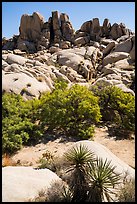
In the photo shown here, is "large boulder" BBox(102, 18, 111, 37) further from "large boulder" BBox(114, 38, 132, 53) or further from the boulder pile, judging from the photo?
"large boulder" BBox(114, 38, 132, 53)

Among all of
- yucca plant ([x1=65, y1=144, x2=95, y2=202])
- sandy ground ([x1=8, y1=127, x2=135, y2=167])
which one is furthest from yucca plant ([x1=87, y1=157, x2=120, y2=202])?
sandy ground ([x1=8, y1=127, x2=135, y2=167])

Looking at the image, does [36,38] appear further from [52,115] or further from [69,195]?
[69,195]

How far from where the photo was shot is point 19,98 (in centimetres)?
2036

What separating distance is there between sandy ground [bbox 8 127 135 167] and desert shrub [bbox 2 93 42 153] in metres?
0.73

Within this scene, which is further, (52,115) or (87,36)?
(87,36)

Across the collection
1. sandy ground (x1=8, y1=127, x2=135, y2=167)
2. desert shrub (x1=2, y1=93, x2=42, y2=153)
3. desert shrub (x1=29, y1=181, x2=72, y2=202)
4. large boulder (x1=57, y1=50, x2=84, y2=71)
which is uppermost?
large boulder (x1=57, y1=50, x2=84, y2=71)

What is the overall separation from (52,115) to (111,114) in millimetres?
6487

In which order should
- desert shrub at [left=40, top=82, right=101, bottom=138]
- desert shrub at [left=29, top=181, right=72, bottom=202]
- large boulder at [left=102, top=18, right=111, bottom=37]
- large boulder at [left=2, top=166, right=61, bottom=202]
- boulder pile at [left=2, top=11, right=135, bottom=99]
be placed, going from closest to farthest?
large boulder at [left=2, top=166, right=61, bottom=202], desert shrub at [left=29, top=181, right=72, bottom=202], desert shrub at [left=40, top=82, right=101, bottom=138], boulder pile at [left=2, top=11, right=135, bottom=99], large boulder at [left=102, top=18, right=111, bottom=37]

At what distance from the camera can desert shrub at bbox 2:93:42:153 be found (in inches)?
625

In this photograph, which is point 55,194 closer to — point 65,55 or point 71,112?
point 71,112

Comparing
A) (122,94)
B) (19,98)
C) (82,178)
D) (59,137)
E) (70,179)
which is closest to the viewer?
(82,178)

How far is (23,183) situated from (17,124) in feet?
26.4

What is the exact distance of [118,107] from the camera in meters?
21.9

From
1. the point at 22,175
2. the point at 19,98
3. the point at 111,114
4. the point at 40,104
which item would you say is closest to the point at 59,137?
the point at 40,104
